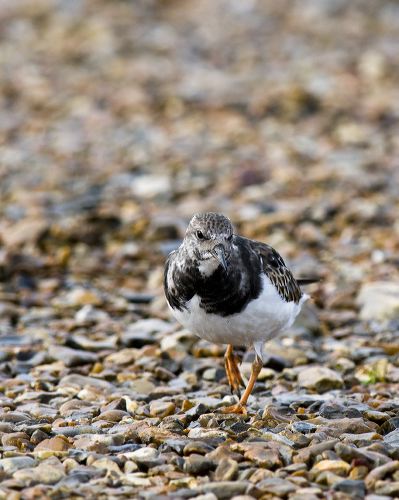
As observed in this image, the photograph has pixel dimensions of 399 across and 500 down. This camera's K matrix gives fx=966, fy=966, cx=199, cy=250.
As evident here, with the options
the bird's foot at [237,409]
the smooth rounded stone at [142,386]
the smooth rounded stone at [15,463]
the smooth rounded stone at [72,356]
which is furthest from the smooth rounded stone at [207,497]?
the smooth rounded stone at [72,356]

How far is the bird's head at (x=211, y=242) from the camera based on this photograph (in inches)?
207

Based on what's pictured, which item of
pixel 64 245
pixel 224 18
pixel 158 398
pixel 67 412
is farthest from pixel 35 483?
pixel 224 18

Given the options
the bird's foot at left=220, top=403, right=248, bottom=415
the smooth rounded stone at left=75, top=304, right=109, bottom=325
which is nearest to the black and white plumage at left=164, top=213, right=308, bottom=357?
the bird's foot at left=220, top=403, right=248, bottom=415

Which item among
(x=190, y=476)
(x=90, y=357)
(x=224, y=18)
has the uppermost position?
(x=224, y=18)

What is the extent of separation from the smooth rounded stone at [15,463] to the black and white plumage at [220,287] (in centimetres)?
131

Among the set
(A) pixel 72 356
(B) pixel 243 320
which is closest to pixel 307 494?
(B) pixel 243 320

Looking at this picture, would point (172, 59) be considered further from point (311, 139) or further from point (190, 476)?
point (190, 476)

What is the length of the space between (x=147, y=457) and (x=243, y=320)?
3.71 feet

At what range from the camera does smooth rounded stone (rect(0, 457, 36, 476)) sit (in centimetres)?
438

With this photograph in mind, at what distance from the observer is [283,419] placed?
5.21 meters

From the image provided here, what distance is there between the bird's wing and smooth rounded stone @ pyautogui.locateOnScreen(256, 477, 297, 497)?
1.62 metres

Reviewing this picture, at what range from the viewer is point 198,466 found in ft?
14.3

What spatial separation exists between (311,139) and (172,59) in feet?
14.7

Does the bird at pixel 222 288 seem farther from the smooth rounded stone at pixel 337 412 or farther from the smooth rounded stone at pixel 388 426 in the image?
the smooth rounded stone at pixel 388 426
